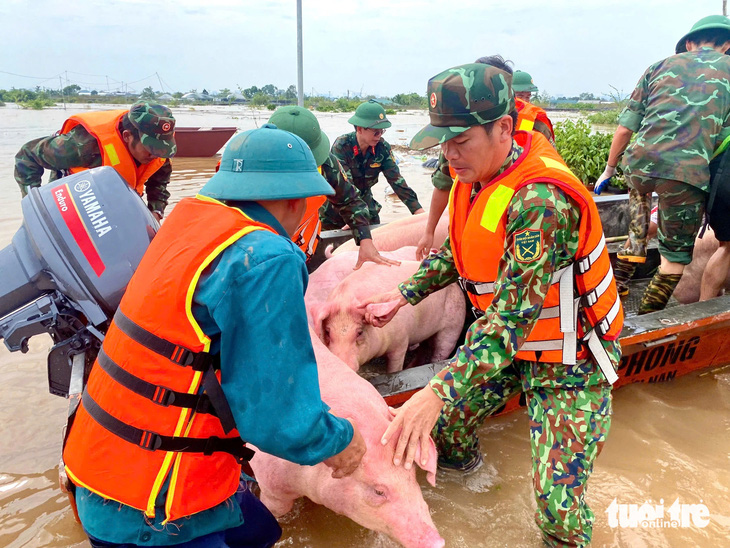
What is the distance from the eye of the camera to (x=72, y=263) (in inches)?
104

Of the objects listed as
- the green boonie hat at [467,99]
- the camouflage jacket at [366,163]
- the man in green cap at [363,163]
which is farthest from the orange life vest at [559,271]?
the camouflage jacket at [366,163]

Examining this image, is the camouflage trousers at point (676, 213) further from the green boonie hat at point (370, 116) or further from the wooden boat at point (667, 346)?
the green boonie hat at point (370, 116)

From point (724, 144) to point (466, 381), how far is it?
364cm

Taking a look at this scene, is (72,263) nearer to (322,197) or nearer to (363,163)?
(322,197)

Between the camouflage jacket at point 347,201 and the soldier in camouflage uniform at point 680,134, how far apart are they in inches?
93.7

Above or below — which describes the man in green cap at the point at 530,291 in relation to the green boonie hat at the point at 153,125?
below

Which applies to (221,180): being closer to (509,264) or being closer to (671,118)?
(509,264)

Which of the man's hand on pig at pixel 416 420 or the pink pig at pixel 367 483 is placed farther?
the pink pig at pixel 367 483

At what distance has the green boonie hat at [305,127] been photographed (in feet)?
12.6

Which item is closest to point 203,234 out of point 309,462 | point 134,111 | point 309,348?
point 309,348

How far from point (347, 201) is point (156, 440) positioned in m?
3.19

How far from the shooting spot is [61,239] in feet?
8.66

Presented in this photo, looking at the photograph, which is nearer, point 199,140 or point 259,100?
point 199,140

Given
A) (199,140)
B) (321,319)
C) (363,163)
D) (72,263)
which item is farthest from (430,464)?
(199,140)
